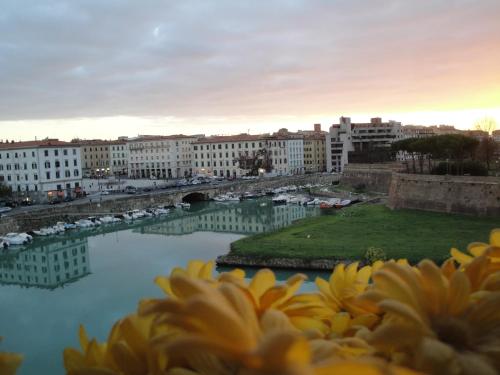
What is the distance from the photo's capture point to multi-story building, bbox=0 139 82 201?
46250 millimetres

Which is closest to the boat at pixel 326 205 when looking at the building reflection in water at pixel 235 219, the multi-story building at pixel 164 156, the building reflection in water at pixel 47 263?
the building reflection in water at pixel 235 219

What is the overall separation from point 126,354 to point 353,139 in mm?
80856

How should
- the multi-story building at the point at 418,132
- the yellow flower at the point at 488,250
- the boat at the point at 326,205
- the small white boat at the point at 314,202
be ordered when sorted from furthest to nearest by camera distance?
1. the multi-story building at the point at 418,132
2. the small white boat at the point at 314,202
3. the boat at the point at 326,205
4. the yellow flower at the point at 488,250

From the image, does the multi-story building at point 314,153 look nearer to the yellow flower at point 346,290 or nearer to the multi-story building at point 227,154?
the multi-story building at point 227,154

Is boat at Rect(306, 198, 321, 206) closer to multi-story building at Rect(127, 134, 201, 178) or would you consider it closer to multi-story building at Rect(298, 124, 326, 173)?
multi-story building at Rect(298, 124, 326, 173)

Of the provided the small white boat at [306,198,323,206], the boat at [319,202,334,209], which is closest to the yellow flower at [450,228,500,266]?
the boat at [319,202,334,209]

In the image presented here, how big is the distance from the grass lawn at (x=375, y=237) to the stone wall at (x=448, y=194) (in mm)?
819

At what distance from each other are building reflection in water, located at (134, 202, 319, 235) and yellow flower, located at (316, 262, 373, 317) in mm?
30214

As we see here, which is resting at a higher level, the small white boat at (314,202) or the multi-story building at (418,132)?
the multi-story building at (418,132)

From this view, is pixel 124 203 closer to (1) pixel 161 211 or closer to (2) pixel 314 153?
(1) pixel 161 211

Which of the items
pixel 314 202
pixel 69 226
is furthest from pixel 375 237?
pixel 69 226

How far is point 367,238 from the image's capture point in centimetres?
2380

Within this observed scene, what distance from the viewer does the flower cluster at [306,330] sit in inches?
39.8

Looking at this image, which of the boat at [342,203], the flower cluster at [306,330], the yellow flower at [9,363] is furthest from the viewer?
the boat at [342,203]
